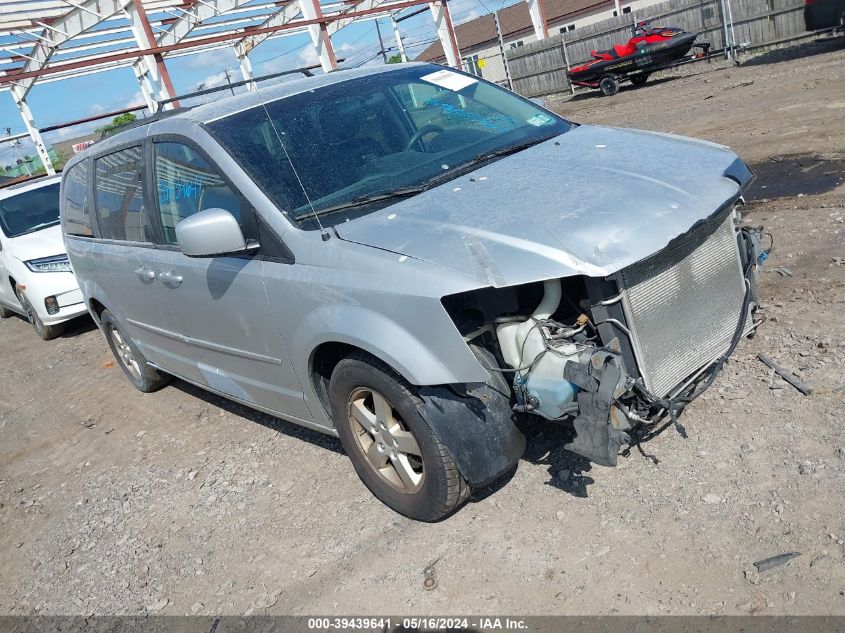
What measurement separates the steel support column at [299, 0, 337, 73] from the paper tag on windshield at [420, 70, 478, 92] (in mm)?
19299

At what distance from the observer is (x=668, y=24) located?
2356 cm

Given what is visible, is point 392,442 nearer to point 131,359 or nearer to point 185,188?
point 185,188

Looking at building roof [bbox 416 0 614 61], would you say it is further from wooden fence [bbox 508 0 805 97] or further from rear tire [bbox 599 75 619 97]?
rear tire [bbox 599 75 619 97]

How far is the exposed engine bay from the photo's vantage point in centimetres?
288

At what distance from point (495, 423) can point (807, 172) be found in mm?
5827

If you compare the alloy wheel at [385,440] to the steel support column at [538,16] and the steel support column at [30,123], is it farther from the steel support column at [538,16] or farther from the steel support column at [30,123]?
the steel support column at [538,16]

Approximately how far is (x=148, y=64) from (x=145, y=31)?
3.56 ft

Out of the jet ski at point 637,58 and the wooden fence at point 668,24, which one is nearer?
the jet ski at point 637,58

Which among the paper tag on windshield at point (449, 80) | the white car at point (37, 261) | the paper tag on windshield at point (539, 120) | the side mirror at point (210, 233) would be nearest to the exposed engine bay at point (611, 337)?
the side mirror at point (210, 233)

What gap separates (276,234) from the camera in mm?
3475

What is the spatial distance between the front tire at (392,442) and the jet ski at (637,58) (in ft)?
63.5

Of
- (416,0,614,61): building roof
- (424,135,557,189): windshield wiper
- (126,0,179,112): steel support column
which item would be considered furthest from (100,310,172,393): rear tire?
(416,0,614,61): building roof

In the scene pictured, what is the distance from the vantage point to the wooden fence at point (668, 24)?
2086cm

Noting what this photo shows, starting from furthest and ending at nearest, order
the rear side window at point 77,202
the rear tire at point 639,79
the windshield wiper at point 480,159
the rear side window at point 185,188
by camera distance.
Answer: the rear tire at point 639,79 → the rear side window at point 77,202 → the rear side window at point 185,188 → the windshield wiper at point 480,159
